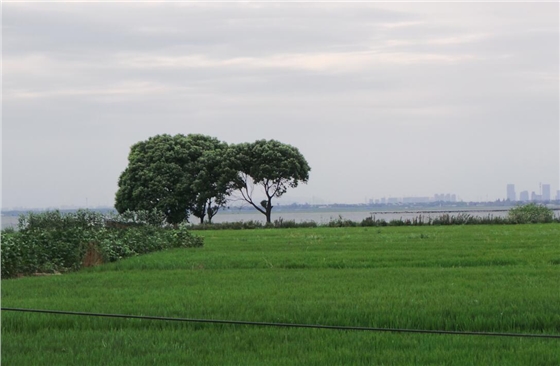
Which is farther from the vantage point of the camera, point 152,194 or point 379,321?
point 152,194

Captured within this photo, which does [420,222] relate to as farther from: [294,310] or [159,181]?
[294,310]

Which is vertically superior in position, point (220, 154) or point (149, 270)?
point (220, 154)

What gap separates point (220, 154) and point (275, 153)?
4.76 m

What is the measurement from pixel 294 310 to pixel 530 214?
46.9 metres

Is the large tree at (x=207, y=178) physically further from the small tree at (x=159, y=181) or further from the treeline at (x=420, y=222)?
the treeline at (x=420, y=222)

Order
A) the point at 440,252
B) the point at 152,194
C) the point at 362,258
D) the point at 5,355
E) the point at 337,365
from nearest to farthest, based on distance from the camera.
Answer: the point at 337,365 < the point at 5,355 < the point at 362,258 < the point at 440,252 < the point at 152,194

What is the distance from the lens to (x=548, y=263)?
19.4m

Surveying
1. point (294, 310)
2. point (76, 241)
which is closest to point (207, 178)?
point (76, 241)

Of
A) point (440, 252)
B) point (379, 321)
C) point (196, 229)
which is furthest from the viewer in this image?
point (196, 229)

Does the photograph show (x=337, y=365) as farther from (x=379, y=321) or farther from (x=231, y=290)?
(x=231, y=290)

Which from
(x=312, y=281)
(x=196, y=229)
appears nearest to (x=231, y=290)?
(x=312, y=281)

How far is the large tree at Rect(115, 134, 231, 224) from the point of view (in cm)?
6338

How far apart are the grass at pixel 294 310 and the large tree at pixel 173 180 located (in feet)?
141

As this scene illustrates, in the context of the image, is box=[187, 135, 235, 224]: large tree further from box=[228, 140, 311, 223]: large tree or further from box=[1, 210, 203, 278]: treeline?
box=[1, 210, 203, 278]: treeline
